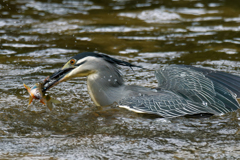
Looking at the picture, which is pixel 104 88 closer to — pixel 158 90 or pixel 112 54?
pixel 158 90

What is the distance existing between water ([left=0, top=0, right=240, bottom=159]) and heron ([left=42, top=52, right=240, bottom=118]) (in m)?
0.18

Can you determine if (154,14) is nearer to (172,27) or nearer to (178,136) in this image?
(172,27)

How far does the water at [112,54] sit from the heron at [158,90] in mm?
180

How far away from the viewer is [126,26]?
10641 millimetres

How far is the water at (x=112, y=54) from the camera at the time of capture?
455 centimetres

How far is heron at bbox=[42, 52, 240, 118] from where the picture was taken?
532 centimetres

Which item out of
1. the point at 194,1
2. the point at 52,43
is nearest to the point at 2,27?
the point at 52,43

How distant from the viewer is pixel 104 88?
5.71 meters

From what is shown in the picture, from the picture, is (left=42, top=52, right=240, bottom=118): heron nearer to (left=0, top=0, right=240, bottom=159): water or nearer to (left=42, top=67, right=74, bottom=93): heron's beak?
(left=42, top=67, right=74, bottom=93): heron's beak

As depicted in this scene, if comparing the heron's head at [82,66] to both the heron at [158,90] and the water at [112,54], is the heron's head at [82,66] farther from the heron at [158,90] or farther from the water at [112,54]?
the water at [112,54]

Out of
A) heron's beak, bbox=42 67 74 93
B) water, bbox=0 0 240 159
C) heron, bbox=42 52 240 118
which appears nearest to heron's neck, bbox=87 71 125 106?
heron, bbox=42 52 240 118

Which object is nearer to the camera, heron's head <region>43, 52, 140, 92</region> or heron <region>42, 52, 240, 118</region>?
heron <region>42, 52, 240, 118</region>

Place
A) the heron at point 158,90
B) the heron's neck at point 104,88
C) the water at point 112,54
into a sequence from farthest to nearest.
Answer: the heron's neck at point 104,88 < the heron at point 158,90 < the water at point 112,54

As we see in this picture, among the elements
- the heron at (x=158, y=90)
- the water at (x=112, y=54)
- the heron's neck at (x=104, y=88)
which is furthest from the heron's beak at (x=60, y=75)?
the water at (x=112, y=54)
